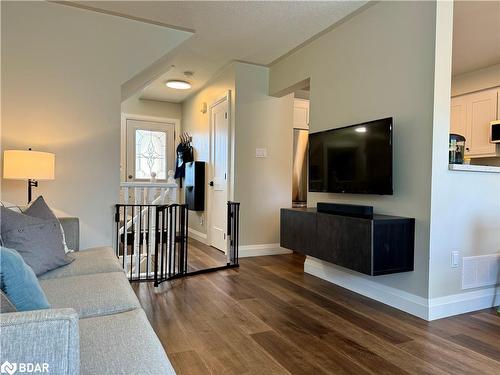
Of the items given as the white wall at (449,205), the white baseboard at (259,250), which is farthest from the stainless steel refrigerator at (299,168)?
the white wall at (449,205)

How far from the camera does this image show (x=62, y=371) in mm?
725

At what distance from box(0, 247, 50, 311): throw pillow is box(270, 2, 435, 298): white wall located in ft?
7.86

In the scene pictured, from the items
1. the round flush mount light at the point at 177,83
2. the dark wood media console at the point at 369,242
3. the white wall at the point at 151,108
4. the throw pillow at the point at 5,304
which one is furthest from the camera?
the white wall at the point at 151,108

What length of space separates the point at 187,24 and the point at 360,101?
190 centimetres

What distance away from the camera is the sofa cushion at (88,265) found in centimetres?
186

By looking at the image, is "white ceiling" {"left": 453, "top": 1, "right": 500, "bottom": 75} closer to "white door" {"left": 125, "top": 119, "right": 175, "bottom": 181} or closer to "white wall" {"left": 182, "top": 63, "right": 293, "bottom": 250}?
"white wall" {"left": 182, "top": 63, "right": 293, "bottom": 250}

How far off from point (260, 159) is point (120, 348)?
362 cm

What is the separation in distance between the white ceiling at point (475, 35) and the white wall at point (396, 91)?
91 centimetres

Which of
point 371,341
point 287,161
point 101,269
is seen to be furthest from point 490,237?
point 101,269

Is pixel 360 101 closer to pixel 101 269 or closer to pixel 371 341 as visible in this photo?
pixel 371 341

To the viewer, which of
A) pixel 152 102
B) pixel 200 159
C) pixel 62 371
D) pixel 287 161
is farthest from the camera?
pixel 152 102

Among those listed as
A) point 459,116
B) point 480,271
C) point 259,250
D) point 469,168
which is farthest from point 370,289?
point 459,116

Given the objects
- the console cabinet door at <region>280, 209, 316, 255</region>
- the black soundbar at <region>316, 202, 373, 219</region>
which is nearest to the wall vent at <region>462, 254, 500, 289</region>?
the black soundbar at <region>316, 202, 373, 219</region>

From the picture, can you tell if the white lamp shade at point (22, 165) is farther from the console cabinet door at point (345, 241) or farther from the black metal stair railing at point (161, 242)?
the console cabinet door at point (345, 241)
